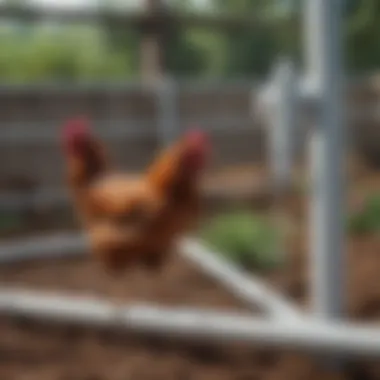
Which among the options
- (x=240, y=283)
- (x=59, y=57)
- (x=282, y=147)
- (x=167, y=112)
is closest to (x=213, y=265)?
(x=240, y=283)

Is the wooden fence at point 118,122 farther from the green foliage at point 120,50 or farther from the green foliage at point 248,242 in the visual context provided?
the green foliage at point 248,242

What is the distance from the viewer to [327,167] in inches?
38.9

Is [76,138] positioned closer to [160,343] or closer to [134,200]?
[134,200]

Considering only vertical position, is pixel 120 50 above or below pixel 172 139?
above

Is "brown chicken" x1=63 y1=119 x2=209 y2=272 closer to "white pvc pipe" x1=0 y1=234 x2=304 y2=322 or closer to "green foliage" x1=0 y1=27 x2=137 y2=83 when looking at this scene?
"white pvc pipe" x1=0 y1=234 x2=304 y2=322

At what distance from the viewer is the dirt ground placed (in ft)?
3.19

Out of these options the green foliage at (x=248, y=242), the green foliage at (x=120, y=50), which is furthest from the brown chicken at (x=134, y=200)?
the green foliage at (x=248, y=242)

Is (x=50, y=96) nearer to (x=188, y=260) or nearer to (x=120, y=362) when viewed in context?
(x=188, y=260)

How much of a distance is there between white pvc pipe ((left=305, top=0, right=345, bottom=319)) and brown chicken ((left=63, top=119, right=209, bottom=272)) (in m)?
0.20

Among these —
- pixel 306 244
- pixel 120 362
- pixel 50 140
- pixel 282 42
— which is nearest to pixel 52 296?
pixel 120 362

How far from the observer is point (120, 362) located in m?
1.02

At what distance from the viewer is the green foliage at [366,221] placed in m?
1.77

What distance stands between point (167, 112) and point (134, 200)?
1904mm

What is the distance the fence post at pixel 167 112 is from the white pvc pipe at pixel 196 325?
5.55 feet
